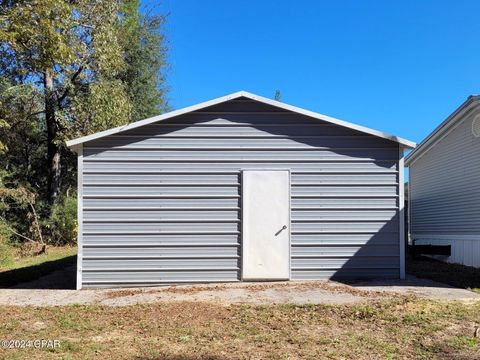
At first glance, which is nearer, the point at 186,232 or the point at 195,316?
the point at 195,316

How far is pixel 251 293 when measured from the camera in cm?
837

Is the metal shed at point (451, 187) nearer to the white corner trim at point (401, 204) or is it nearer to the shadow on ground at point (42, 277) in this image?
the white corner trim at point (401, 204)

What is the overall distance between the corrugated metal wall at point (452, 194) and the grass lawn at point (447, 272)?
2.01ft

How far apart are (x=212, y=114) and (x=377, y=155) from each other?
327cm

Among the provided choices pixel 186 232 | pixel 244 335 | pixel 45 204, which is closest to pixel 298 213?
pixel 186 232

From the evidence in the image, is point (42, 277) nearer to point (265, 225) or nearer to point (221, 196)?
point (221, 196)

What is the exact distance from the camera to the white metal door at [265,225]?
9391 mm

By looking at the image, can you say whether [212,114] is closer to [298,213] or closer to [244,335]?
Answer: [298,213]

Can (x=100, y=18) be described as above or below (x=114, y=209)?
above

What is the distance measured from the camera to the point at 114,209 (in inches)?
367

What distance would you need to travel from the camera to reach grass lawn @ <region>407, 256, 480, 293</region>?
9750 mm

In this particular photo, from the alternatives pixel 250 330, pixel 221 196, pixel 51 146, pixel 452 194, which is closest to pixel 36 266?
pixel 221 196

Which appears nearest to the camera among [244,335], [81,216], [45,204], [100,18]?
[244,335]

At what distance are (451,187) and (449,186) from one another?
159 mm
